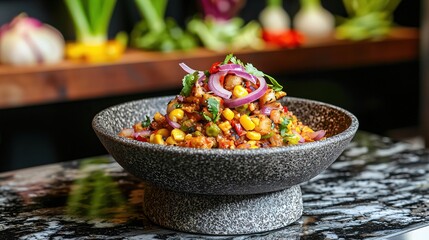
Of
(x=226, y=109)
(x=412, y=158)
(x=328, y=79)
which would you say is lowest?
(x=328, y=79)

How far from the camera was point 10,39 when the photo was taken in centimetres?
336

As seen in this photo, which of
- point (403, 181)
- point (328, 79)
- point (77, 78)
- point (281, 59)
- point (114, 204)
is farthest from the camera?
point (328, 79)

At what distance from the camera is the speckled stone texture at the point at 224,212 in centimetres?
138

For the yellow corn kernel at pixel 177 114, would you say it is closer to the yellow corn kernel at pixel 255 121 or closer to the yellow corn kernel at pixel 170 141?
the yellow corn kernel at pixel 170 141

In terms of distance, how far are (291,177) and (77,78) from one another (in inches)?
84.8

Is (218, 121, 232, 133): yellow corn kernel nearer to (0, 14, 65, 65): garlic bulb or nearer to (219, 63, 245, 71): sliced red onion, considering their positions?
(219, 63, 245, 71): sliced red onion

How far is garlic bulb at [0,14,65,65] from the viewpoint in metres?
3.32

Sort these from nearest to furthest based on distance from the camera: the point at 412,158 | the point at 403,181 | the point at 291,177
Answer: the point at 291,177, the point at 403,181, the point at 412,158

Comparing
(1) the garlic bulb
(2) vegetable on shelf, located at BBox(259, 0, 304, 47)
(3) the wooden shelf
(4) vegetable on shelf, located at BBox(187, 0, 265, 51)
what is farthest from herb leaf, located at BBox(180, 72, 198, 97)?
(2) vegetable on shelf, located at BBox(259, 0, 304, 47)

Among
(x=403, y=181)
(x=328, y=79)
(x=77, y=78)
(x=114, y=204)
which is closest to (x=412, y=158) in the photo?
(x=403, y=181)

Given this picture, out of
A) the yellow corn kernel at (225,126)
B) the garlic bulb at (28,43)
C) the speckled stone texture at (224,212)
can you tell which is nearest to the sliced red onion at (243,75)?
the yellow corn kernel at (225,126)

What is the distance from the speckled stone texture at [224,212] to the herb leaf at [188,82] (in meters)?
0.21

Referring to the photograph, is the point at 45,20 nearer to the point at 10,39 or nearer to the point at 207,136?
the point at 10,39

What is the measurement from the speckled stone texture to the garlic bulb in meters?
2.12
